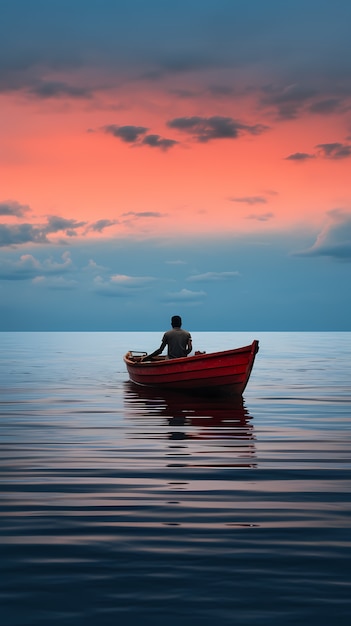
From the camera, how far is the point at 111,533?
28.7ft

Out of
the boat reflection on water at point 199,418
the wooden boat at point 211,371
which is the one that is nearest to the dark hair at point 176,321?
the wooden boat at point 211,371

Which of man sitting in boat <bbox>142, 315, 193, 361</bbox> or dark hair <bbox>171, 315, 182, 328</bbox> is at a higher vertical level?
dark hair <bbox>171, 315, 182, 328</bbox>

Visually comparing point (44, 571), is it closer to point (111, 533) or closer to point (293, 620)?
point (111, 533)

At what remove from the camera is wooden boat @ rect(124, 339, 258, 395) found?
80.7ft

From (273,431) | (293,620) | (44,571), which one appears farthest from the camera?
(273,431)

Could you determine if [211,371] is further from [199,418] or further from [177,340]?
[199,418]

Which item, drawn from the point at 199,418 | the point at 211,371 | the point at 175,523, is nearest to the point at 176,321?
the point at 211,371

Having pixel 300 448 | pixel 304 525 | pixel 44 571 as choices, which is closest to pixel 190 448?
pixel 300 448

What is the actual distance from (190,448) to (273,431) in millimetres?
3682

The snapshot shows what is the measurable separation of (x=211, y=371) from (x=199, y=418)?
4.17 metres

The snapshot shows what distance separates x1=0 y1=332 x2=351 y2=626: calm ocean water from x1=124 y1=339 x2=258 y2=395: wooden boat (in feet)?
14.3

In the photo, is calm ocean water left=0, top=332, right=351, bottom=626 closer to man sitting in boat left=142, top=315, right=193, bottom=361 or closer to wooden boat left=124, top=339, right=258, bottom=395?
wooden boat left=124, top=339, right=258, bottom=395

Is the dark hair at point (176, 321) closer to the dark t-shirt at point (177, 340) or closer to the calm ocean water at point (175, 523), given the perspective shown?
the dark t-shirt at point (177, 340)

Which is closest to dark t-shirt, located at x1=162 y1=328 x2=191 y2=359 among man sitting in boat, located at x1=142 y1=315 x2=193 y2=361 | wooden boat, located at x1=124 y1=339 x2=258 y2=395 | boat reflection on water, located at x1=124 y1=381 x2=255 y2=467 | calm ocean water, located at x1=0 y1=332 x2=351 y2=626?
man sitting in boat, located at x1=142 y1=315 x2=193 y2=361
